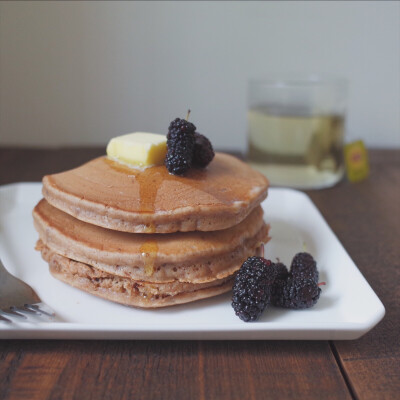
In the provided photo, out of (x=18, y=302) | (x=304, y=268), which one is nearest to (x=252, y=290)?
(x=304, y=268)

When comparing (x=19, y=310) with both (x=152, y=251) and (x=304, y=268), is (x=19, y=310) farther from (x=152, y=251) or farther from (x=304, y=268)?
(x=304, y=268)

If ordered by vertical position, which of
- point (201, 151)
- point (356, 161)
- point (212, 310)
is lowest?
point (356, 161)

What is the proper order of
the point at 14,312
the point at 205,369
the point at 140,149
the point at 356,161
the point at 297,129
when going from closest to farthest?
the point at 205,369 → the point at 14,312 → the point at 140,149 → the point at 297,129 → the point at 356,161

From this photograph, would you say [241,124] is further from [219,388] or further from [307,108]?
[219,388]

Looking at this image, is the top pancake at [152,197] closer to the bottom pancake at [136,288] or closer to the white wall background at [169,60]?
the bottom pancake at [136,288]

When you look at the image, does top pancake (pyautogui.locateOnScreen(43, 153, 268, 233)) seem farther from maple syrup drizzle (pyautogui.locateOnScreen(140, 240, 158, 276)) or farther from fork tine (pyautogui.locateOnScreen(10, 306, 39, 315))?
fork tine (pyautogui.locateOnScreen(10, 306, 39, 315))

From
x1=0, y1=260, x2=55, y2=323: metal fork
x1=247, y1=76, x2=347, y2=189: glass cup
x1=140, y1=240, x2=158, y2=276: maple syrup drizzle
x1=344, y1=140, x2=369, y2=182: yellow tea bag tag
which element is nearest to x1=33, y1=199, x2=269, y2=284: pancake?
x1=140, y1=240, x2=158, y2=276: maple syrup drizzle

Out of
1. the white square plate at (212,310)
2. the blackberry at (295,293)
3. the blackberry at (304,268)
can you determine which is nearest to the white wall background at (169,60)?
the white square plate at (212,310)
